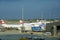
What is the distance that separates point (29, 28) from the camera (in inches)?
5002

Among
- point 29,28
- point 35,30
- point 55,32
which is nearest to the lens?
point 55,32

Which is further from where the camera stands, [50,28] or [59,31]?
[50,28]

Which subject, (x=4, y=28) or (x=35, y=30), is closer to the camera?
(x=35, y=30)

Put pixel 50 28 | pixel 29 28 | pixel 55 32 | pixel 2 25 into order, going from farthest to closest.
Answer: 1. pixel 2 25
2. pixel 29 28
3. pixel 50 28
4. pixel 55 32

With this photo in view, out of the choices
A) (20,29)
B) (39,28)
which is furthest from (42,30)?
(20,29)

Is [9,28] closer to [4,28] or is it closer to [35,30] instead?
[4,28]

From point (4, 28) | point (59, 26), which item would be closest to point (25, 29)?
point (4, 28)

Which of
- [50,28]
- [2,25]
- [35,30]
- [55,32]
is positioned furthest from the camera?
[2,25]

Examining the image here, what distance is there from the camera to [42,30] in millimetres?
120188

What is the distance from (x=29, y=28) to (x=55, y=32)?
99.8ft

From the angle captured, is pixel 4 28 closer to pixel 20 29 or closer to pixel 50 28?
pixel 20 29

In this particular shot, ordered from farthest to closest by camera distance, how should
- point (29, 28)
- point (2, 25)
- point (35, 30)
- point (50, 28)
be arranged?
point (2, 25)
point (29, 28)
point (35, 30)
point (50, 28)

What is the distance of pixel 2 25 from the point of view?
139 metres

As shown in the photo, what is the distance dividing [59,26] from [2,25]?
147 ft
